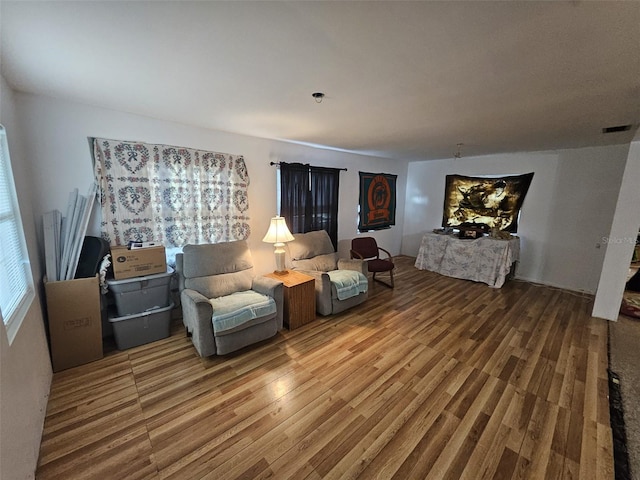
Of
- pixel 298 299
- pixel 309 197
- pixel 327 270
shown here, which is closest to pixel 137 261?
pixel 298 299

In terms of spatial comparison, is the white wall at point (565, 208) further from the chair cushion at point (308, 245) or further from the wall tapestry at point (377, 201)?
the chair cushion at point (308, 245)

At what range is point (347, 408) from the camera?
69.1 inches

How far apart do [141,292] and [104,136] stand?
1.51 meters

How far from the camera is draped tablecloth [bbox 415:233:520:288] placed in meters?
4.08

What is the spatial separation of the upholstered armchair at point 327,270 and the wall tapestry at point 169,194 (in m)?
0.78

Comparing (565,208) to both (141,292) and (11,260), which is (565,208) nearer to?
(141,292)

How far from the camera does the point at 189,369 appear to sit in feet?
6.96

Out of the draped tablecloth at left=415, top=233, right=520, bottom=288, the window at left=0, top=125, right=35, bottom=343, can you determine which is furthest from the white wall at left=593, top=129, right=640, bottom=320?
the window at left=0, top=125, right=35, bottom=343

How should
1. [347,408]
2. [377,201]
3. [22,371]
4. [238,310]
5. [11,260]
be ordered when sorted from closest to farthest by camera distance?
[22,371] → [11,260] → [347,408] → [238,310] → [377,201]

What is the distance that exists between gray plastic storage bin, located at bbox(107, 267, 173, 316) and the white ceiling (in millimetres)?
1577

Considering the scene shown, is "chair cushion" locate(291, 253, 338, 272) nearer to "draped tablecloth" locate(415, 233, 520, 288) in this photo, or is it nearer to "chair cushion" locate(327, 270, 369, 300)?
"chair cushion" locate(327, 270, 369, 300)

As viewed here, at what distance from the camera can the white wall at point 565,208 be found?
12.1 ft

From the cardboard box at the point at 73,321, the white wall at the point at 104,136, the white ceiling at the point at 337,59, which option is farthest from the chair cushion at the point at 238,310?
the white ceiling at the point at 337,59

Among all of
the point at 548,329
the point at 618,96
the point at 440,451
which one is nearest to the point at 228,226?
the point at 440,451
